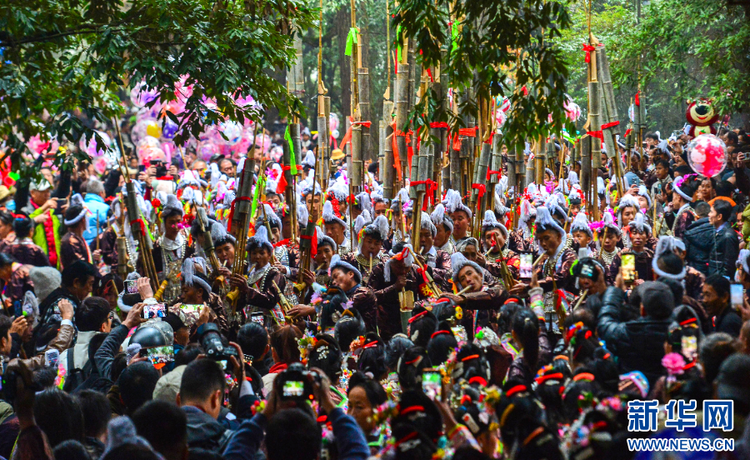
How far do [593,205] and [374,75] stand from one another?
16.6 metres

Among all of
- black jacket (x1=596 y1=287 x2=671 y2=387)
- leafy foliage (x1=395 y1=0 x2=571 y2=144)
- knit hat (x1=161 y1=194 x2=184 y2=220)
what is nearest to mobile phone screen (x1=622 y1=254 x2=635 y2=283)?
black jacket (x1=596 y1=287 x2=671 y2=387)

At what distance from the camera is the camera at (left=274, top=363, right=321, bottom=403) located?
3.69m

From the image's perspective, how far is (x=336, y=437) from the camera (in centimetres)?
354

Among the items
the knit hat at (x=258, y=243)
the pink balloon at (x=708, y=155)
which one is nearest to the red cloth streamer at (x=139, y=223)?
the knit hat at (x=258, y=243)

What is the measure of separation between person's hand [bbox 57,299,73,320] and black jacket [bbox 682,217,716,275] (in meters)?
5.89

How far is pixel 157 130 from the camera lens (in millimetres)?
17750

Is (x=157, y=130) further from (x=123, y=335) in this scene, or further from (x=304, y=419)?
(x=304, y=419)

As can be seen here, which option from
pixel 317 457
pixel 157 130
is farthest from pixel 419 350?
pixel 157 130

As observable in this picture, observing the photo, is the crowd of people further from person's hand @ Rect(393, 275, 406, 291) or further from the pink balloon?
the pink balloon

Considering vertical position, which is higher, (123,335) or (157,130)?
(157,130)

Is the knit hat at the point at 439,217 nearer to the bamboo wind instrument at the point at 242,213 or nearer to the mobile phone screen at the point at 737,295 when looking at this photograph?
the bamboo wind instrument at the point at 242,213

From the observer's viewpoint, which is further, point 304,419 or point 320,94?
point 320,94

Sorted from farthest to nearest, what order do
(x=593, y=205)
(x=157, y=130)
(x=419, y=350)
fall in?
1. (x=157, y=130)
2. (x=593, y=205)
3. (x=419, y=350)

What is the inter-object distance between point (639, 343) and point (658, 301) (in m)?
0.25
